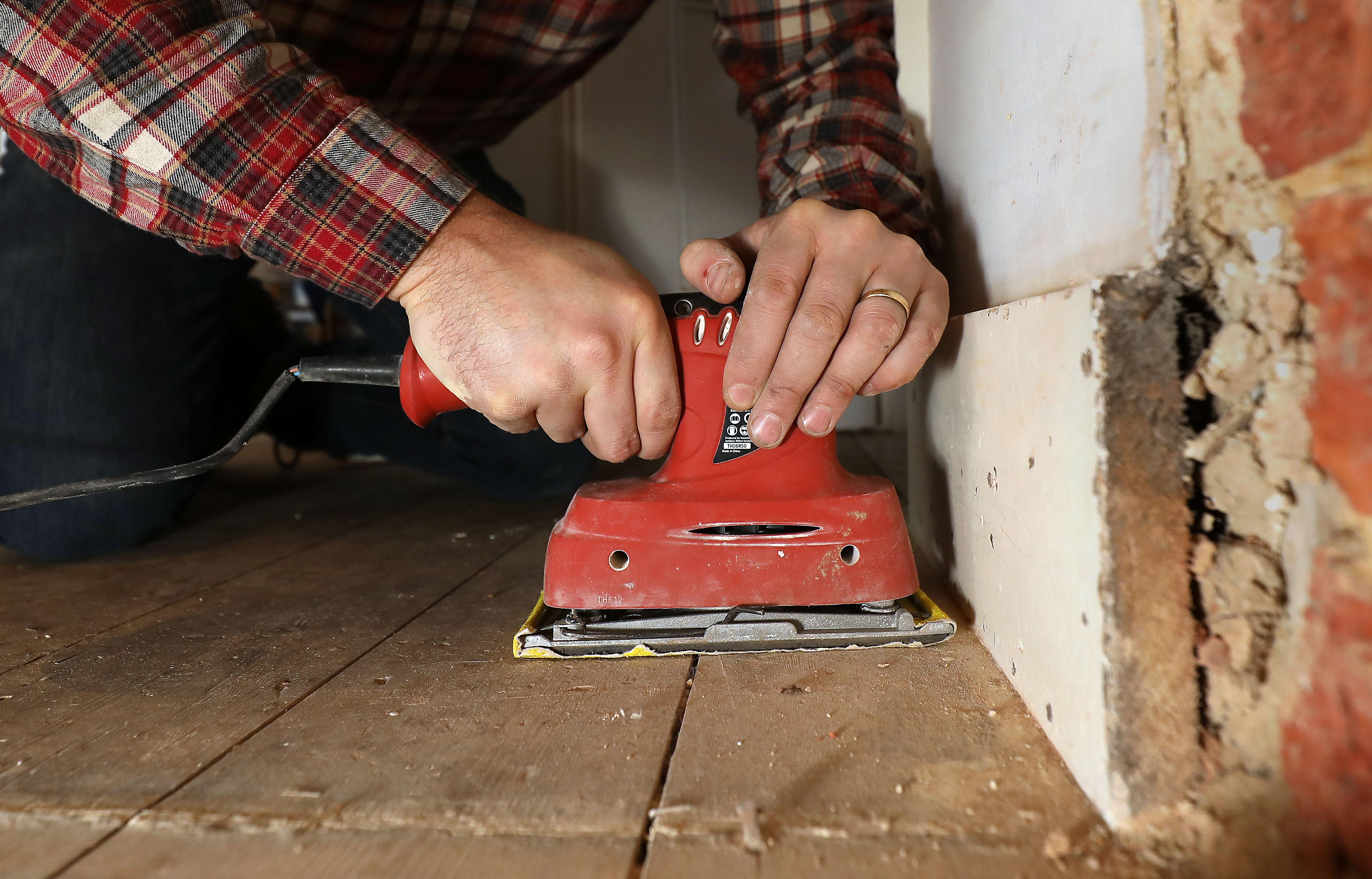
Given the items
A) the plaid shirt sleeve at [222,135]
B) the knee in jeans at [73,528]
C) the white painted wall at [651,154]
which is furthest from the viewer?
the white painted wall at [651,154]

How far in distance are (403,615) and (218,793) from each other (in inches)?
16.3

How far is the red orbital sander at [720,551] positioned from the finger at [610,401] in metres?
0.05

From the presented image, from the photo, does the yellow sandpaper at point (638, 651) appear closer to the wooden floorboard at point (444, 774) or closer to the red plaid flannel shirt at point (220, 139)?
the wooden floorboard at point (444, 774)

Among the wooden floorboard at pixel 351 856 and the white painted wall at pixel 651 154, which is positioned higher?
the white painted wall at pixel 651 154

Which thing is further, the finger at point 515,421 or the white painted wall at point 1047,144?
the finger at point 515,421

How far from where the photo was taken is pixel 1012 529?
2.15 feet

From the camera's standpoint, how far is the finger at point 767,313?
2.50 ft

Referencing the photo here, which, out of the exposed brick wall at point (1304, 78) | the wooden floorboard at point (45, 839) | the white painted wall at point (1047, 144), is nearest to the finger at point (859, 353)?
the white painted wall at point (1047, 144)

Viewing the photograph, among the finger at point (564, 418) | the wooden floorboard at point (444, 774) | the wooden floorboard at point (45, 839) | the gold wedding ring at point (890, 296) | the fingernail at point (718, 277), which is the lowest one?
the wooden floorboard at point (444, 774)

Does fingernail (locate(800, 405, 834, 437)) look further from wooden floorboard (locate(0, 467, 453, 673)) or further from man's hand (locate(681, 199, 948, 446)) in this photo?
wooden floorboard (locate(0, 467, 453, 673))

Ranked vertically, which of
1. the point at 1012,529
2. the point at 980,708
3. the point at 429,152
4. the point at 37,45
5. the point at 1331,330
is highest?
the point at 37,45

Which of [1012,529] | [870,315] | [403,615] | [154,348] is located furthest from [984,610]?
[154,348]

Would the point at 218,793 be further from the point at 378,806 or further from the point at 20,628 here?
the point at 20,628

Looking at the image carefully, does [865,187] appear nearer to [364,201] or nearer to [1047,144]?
[1047,144]
